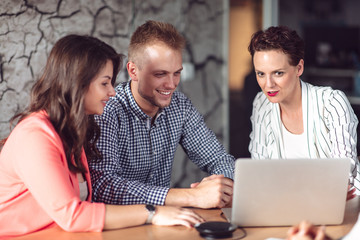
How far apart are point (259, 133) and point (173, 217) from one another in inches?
38.8

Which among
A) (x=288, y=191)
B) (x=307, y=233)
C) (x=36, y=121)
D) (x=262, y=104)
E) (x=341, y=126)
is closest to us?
(x=307, y=233)

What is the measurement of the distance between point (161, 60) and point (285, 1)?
5.22 meters

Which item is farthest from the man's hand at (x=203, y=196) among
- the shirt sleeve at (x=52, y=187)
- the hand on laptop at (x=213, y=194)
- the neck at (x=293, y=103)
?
the neck at (x=293, y=103)

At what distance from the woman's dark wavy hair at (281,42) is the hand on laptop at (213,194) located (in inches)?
27.5

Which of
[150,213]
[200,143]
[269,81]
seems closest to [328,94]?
[269,81]

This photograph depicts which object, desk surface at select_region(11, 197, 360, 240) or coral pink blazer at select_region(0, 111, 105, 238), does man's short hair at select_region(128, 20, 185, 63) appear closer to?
coral pink blazer at select_region(0, 111, 105, 238)

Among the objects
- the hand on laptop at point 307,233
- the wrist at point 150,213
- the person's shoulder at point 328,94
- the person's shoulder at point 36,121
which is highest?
the person's shoulder at point 328,94

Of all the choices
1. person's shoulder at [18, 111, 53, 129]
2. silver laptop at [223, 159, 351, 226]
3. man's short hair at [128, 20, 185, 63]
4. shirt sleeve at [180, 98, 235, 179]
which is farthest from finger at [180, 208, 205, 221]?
man's short hair at [128, 20, 185, 63]

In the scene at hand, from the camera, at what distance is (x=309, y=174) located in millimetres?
1342

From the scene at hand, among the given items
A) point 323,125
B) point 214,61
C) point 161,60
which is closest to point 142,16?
point 214,61

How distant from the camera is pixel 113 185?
175 centimetres

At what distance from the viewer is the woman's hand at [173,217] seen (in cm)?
145

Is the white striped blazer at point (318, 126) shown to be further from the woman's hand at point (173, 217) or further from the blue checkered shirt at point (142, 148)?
the woman's hand at point (173, 217)

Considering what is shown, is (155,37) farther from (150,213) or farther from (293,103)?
(150,213)
